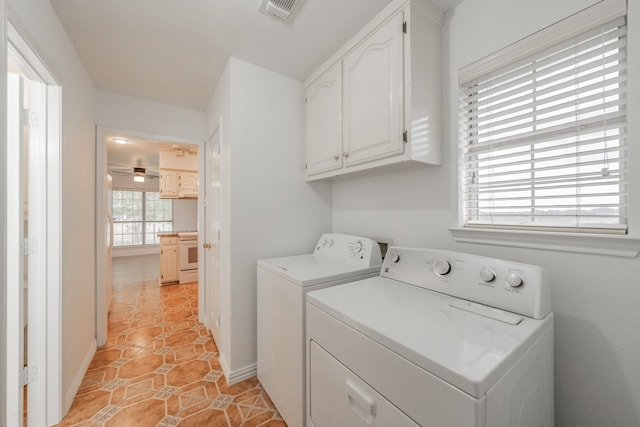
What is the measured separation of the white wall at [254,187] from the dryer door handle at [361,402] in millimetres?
1208

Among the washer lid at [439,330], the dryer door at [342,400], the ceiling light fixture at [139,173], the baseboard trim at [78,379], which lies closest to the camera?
the washer lid at [439,330]

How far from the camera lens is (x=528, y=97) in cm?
122

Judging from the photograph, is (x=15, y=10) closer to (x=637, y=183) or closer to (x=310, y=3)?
(x=310, y=3)

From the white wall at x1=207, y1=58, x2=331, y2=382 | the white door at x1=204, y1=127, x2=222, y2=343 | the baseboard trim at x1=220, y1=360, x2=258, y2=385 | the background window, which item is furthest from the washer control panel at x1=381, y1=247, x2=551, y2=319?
the background window

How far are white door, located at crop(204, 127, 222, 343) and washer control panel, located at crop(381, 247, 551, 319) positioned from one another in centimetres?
154

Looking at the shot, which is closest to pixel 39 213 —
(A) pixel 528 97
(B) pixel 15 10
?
(B) pixel 15 10

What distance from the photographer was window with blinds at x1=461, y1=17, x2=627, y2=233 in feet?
3.29

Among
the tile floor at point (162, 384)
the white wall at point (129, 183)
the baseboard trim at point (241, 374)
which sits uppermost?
the white wall at point (129, 183)

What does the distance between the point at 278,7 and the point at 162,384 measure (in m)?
2.59

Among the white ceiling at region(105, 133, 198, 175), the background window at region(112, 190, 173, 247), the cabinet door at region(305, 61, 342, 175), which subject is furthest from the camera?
the background window at region(112, 190, 173, 247)

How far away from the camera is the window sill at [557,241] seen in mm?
948

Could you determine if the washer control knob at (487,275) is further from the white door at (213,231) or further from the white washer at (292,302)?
the white door at (213,231)

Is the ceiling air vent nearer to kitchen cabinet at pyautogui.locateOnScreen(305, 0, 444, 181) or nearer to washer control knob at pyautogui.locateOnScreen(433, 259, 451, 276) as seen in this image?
kitchen cabinet at pyautogui.locateOnScreen(305, 0, 444, 181)

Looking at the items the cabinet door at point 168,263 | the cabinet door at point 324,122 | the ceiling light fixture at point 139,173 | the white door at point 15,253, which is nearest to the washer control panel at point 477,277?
the cabinet door at point 324,122
